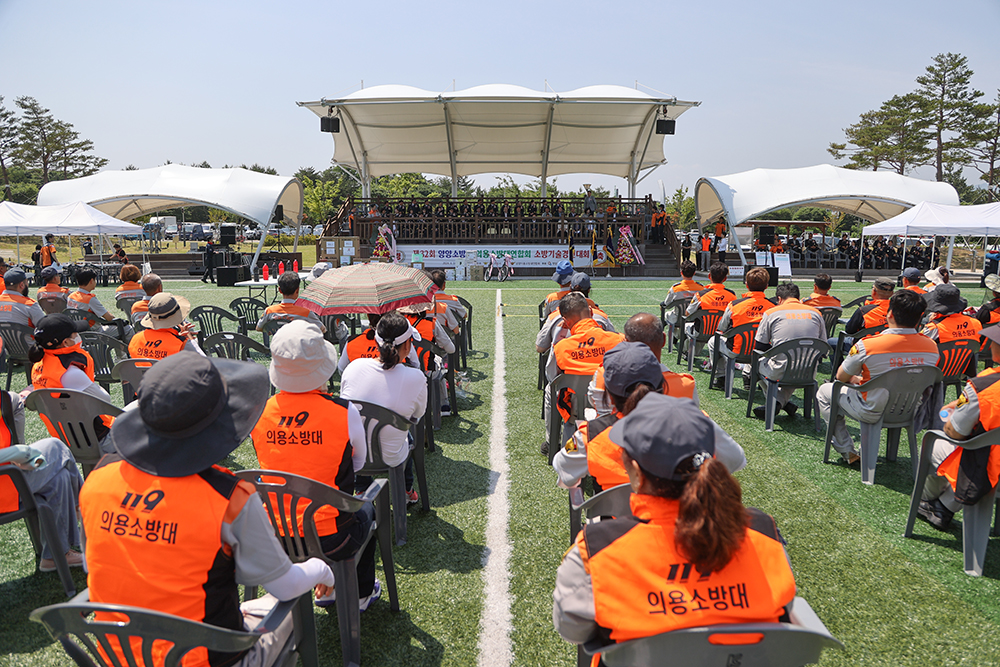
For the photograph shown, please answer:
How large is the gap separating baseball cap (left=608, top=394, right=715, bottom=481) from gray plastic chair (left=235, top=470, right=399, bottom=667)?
1.27m

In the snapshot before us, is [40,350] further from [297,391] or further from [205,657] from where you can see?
[205,657]

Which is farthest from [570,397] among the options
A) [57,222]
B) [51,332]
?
[57,222]

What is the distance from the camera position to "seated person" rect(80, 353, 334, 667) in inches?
64.1

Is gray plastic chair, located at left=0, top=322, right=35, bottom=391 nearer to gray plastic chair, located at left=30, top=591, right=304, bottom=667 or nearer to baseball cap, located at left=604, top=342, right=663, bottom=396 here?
gray plastic chair, located at left=30, top=591, right=304, bottom=667

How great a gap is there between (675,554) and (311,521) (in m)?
1.49

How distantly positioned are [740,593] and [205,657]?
151 centimetres

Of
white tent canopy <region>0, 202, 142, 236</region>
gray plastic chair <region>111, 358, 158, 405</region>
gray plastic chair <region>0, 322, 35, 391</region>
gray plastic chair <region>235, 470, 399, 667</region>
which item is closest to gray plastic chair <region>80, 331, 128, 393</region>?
gray plastic chair <region>0, 322, 35, 391</region>

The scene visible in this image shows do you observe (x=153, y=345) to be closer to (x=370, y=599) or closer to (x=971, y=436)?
(x=370, y=599)

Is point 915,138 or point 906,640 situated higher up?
point 915,138

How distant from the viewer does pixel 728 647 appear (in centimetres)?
151

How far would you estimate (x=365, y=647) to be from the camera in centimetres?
279

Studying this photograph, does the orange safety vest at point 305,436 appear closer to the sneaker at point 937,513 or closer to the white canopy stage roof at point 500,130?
the sneaker at point 937,513

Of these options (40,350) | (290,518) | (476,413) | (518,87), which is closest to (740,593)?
(290,518)

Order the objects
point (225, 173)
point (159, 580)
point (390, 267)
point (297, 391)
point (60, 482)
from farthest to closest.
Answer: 1. point (225, 173)
2. point (390, 267)
3. point (60, 482)
4. point (297, 391)
5. point (159, 580)
